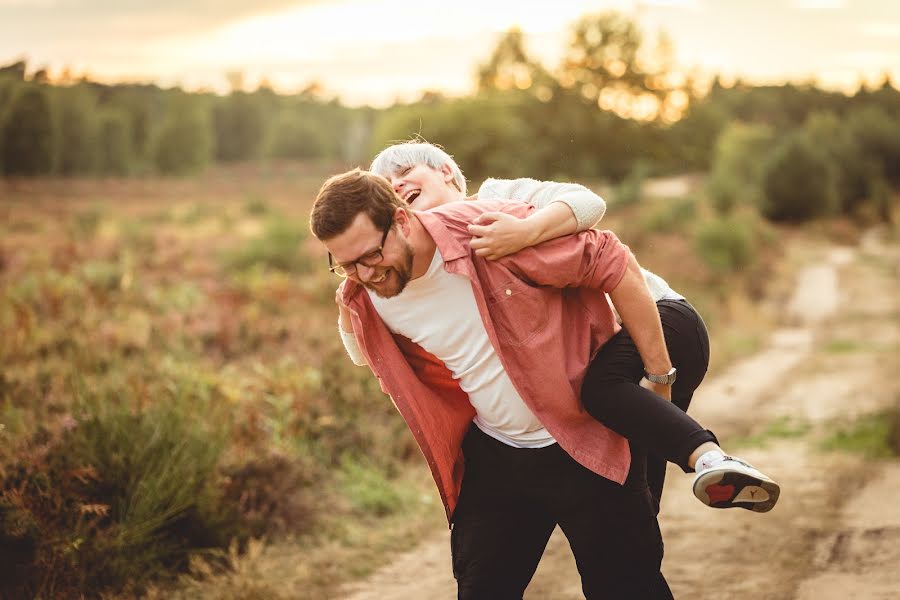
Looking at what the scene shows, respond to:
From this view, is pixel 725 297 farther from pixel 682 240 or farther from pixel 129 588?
pixel 129 588

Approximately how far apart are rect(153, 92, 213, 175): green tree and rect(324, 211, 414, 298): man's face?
6060 centimetres

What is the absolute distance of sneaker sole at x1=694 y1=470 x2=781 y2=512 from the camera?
2.33 meters

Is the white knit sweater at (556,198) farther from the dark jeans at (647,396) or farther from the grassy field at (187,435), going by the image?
the grassy field at (187,435)

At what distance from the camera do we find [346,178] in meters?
2.46

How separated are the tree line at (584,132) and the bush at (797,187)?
0.04 m

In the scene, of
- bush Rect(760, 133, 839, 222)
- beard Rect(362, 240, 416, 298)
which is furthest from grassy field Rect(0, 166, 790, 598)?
bush Rect(760, 133, 839, 222)

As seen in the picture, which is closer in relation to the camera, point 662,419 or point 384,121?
point 662,419

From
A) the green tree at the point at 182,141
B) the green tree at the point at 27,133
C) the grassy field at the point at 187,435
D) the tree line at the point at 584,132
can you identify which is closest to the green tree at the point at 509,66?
the tree line at the point at 584,132

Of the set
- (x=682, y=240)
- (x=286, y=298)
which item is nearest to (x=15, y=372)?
(x=286, y=298)

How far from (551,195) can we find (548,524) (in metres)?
1.07

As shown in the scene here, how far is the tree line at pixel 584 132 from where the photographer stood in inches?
1264

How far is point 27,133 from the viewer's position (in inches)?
819

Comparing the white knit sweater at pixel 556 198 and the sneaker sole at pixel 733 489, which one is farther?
the white knit sweater at pixel 556 198

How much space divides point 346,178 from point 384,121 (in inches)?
1608
